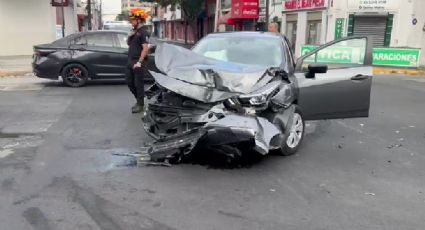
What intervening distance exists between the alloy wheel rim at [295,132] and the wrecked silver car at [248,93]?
0.01 meters

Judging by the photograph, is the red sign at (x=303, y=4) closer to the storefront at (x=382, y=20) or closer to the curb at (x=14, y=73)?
the storefront at (x=382, y=20)

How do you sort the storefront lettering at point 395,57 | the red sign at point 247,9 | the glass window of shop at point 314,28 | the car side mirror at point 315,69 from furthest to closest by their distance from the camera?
the red sign at point 247,9
the glass window of shop at point 314,28
the storefront lettering at point 395,57
the car side mirror at point 315,69

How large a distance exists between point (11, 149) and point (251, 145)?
333 cm

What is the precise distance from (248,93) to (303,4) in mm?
23101

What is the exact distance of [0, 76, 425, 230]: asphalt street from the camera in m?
4.41

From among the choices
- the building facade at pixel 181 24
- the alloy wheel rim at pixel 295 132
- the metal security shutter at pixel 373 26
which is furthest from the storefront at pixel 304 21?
the alloy wheel rim at pixel 295 132

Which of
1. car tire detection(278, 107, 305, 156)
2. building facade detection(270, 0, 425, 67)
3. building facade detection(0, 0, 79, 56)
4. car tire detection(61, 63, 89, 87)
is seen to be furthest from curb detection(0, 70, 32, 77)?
car tire detection(278, 107, 305, 156)

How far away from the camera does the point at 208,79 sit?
19.2 feet

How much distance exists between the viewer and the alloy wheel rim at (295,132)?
21.7 ft

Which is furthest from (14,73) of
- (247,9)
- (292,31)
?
(247,9)

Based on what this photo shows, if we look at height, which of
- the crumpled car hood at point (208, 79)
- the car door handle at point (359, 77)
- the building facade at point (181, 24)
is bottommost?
the building facade at point (181, 24)

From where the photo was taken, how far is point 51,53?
13078 mm

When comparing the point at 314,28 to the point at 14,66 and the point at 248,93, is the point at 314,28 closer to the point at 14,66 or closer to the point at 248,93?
the point at 14,66

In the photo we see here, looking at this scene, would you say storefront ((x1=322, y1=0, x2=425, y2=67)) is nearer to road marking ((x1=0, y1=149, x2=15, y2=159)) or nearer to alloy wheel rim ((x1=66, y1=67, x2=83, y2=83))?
alloy wheel rim ((x1=66, y1=67, x2=83, y2=83))
